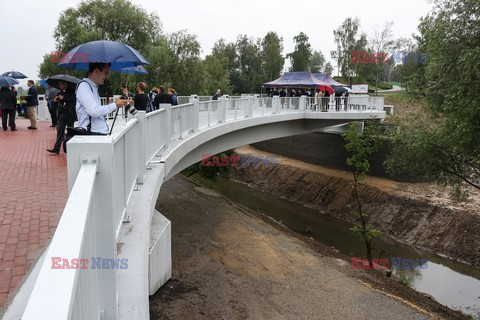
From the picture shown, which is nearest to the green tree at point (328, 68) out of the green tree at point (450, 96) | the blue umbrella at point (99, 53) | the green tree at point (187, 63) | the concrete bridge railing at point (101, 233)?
the green tree at point (187, 63)

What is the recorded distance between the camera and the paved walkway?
357 cm

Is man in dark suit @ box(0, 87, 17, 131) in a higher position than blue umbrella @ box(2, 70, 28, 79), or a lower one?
lower

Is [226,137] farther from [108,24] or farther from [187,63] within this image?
[108,24]

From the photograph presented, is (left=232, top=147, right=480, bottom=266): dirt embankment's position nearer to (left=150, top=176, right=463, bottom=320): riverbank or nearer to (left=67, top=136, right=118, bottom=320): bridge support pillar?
(left=150, top=176, right=463, bottom=320): riverbank

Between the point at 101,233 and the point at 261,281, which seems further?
the point at 261,281

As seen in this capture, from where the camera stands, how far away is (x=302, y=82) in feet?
90.4

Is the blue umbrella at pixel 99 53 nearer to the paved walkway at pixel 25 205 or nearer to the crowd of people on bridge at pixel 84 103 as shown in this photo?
the crowd of people on bridge at pixel 84 103

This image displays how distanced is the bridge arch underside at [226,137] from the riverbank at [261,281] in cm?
290

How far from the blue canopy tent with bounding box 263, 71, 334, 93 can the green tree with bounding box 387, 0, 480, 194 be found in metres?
9.53

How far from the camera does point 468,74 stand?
11969 millimetres

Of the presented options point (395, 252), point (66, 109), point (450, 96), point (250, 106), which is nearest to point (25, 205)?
point (66, 109)

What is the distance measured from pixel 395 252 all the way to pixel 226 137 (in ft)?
34.8

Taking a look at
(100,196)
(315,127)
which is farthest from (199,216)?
(100,196)
